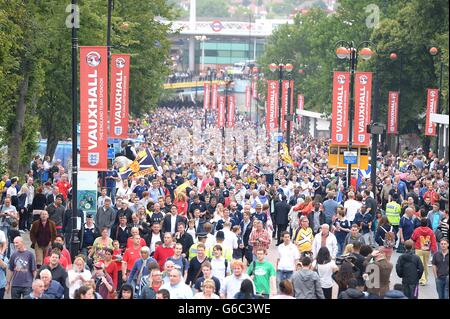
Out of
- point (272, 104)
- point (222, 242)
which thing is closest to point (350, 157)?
point (222, 242)

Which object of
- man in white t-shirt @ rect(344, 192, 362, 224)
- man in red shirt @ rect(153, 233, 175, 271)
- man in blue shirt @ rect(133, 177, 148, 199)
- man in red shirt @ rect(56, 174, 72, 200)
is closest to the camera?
man in red shirt @ rect(153, 233, 175, 271)

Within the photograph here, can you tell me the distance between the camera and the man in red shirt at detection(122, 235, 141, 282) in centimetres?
2150

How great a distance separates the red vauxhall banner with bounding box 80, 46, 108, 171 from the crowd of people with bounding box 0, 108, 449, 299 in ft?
2.60

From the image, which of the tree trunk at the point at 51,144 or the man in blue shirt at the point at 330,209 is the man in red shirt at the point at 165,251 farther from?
the tree trunk at the point at 51,144

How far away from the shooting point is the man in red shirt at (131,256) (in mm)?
21500

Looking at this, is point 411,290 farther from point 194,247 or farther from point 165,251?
point 165,251

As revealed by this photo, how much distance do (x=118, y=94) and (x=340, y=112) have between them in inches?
255

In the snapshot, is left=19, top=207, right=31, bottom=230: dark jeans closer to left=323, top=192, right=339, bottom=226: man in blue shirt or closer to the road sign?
left=323, top=192, right=339, bottom=226: man in blue shirt

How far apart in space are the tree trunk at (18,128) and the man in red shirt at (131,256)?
72.6 ft

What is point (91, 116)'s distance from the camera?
29.0 m

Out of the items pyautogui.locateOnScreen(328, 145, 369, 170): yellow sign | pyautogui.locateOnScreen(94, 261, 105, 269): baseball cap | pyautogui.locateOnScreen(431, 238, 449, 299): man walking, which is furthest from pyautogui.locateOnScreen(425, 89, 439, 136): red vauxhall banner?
pyautogui.locateOnScreen(94, 261, 105, 269): baseball cap

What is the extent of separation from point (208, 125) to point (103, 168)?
90.5 metres

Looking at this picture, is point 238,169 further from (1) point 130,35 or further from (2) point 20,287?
(2) point 20,287

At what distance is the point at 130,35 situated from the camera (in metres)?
62.2
